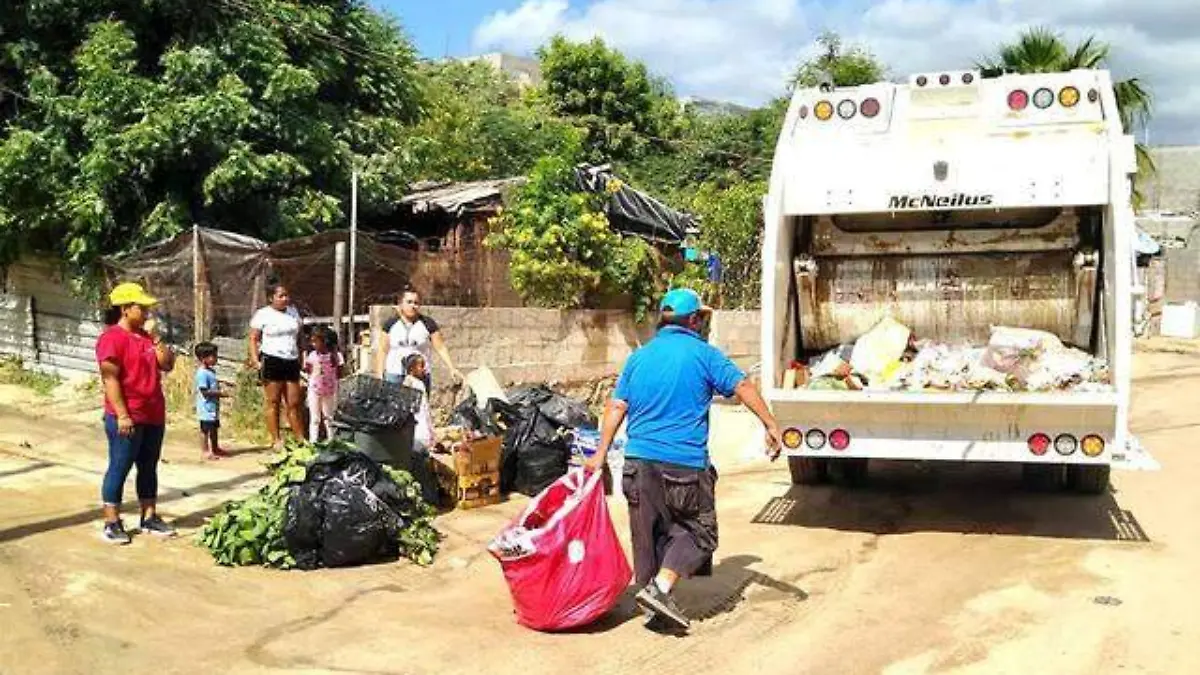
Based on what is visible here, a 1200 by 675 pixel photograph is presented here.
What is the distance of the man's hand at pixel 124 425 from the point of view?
631 centimetres

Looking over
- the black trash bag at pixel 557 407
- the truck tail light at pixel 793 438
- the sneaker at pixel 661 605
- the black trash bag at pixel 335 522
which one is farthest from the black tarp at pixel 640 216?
the sneaker at pixel 661 605

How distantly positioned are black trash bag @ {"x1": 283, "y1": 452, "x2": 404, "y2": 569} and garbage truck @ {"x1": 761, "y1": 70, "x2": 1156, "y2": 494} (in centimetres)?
245

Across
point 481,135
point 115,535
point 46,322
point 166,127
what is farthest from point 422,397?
point 481,135

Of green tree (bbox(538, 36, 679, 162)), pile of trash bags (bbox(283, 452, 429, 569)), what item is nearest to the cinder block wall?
pile of trash bags (bbox(283, 452, 429, 569))

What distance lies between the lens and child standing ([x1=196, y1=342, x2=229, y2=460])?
9.41 m

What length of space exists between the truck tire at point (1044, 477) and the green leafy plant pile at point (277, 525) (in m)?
4.50

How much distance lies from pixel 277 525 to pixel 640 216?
463 inches

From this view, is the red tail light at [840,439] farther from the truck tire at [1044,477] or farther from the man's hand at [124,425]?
the man's hand at [124,425]

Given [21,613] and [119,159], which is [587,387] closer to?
[119,159]

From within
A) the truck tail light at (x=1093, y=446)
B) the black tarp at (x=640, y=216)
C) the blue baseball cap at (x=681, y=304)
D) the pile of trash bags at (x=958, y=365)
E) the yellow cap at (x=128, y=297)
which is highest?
the black tarp at (x=640, y=216)

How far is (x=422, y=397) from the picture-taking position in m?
7.92

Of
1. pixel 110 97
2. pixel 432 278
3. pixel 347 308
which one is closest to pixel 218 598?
pixel 347 308

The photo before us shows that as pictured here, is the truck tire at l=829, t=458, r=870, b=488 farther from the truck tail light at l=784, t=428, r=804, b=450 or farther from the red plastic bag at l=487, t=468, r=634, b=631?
the red plastic bag at l=487, t=468, r=634, b=631

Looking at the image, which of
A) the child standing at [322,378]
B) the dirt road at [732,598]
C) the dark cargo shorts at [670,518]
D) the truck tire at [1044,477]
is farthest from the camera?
the child standing at [322,378]
